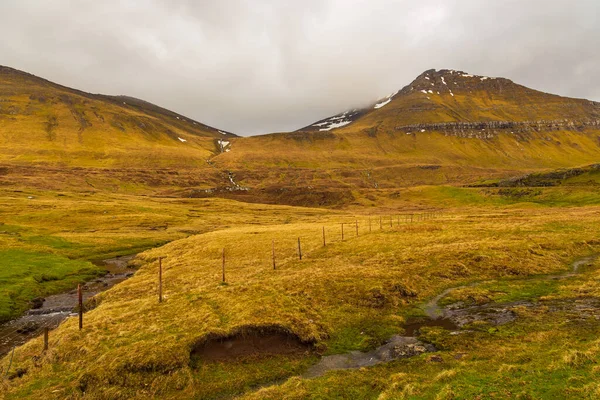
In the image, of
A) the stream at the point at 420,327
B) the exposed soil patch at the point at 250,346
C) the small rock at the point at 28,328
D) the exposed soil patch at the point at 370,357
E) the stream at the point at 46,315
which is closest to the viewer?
the exposed soil patch at the point at 370,357

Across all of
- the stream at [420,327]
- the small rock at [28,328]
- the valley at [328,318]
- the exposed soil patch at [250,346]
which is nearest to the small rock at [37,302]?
the valley at [328,318]

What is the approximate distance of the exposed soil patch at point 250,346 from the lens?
2255 cm

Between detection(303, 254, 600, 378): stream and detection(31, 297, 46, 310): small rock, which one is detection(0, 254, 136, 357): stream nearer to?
detection(31, 297, 46, 310): small rock

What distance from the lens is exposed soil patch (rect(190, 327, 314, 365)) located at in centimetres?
2255

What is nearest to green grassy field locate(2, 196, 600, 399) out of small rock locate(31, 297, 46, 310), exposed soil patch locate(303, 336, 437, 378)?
exposed soil patch locate(303, 336, 437, 378)

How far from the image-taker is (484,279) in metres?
36.3

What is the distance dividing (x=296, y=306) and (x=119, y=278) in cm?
3335

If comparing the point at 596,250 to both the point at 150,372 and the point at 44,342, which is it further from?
the point at 44,342

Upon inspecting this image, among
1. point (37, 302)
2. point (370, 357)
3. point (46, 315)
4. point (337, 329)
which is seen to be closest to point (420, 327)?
point (370, 357)

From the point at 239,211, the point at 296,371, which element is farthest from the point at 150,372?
the point at 239,211

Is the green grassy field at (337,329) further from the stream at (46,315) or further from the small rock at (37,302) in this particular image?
the small rock at (37,302)

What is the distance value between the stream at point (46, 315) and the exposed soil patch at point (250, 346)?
643 inches

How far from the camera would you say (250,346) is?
A: 933 inches

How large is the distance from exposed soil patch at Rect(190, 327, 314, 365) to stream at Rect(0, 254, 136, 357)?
53.6 feet
